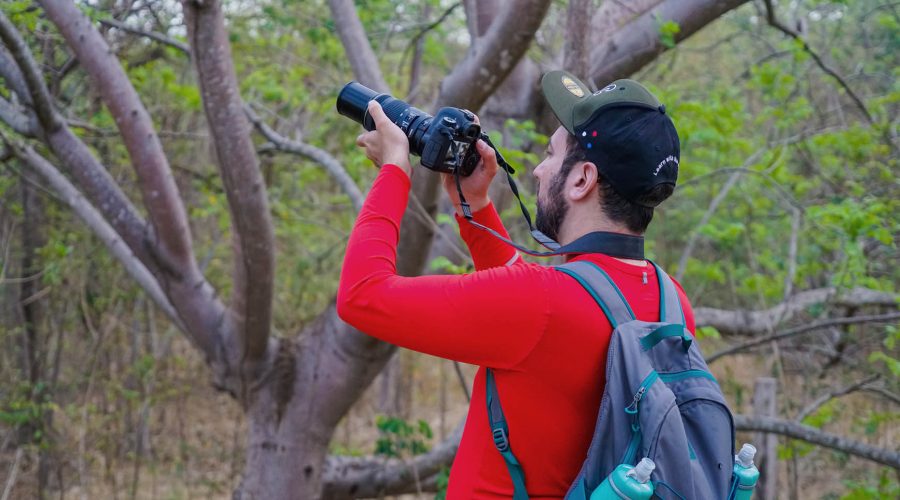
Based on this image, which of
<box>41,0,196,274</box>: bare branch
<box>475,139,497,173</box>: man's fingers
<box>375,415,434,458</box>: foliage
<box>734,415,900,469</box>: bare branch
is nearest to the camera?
<box>475,139,497,173</box>: man's fingers

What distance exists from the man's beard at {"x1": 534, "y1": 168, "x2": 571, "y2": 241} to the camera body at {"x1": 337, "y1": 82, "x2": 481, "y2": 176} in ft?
0.70

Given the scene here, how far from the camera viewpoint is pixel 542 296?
1.48 metres

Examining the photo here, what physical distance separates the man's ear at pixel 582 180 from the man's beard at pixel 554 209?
0.03 metres

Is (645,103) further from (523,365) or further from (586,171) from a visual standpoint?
(523,365)

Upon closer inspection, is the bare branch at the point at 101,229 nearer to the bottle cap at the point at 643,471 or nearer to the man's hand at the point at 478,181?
the man's hand at the point at 478,181

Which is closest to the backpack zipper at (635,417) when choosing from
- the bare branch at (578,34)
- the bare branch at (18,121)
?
the bare branch at (578,34)

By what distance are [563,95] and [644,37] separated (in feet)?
8.80

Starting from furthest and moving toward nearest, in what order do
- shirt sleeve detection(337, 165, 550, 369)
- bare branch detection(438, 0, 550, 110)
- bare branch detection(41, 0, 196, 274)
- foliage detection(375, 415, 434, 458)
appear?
foliage detection(375, 415, 434, 458) → bare branch detection(41, 0, 196, 274) → bare branch detection(438, 0, 550, 110) → shirt sleeve detection(337, 165, 550, 369)

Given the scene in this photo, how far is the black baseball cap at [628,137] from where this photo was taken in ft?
5.27

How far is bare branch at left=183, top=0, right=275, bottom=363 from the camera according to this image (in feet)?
10.6

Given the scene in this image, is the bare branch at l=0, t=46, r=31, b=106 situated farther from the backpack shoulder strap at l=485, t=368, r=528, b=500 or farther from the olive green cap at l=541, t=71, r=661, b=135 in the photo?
the backpack shoulder strap at l=485, t=368, r=528, b=500

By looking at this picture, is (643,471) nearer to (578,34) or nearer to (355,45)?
(578,34)

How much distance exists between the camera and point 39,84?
3732 millimetres

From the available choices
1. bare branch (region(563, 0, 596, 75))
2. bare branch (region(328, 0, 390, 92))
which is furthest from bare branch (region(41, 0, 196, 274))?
bare branch (region(563, 0, 596, 75))
